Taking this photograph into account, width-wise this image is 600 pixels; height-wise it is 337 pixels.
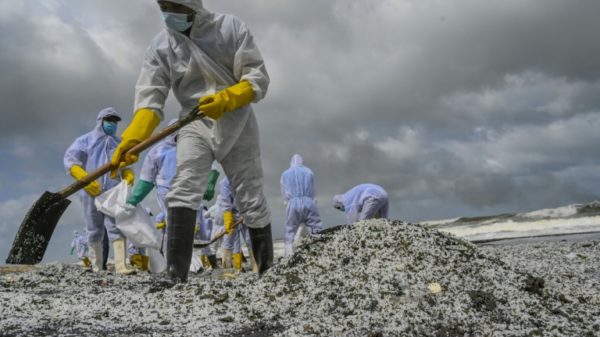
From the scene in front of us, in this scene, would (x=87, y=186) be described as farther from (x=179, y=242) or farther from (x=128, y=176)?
(x=179, y=242)

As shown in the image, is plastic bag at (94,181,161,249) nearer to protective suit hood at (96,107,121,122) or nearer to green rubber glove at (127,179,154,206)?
green rubber glove at (127,179,154,206)

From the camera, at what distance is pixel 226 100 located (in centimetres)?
368

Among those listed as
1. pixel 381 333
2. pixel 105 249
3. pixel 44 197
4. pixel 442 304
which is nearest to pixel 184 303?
pixel 381 333

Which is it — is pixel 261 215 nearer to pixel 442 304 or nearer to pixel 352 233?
pixel 352 233

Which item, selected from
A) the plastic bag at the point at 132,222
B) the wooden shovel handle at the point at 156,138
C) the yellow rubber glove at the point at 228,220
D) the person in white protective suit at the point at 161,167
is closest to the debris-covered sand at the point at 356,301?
the wooden shovel handle at the point at 156,138

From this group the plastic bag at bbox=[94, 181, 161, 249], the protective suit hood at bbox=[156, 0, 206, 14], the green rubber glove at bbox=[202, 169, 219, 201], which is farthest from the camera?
the green rubber glove at bbox=[202, 169, 219, 201]

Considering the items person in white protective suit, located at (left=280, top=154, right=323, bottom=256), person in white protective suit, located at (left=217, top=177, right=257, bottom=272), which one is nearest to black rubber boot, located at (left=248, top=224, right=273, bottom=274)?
person in white protective suit, located at (left=280, top=154, right=323, bottom=256)

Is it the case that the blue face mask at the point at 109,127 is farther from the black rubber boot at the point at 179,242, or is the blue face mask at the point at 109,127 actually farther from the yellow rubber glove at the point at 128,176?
the black rubber boot at the point at 179,242

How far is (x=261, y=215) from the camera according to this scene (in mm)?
4219

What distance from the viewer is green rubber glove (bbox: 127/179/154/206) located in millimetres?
6606

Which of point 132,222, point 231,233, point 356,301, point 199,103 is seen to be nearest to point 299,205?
point 231,233

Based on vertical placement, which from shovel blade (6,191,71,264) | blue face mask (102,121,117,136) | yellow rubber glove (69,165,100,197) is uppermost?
blue face mask (102,121,117,136)

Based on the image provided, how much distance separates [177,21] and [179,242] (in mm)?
1420

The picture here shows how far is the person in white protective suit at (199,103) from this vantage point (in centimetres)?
376
